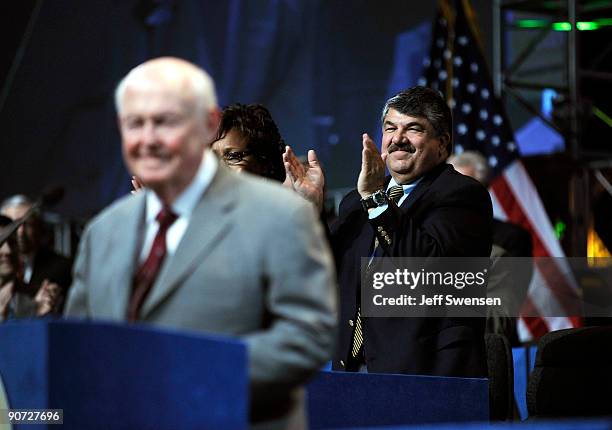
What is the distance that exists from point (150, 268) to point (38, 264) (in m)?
3.67

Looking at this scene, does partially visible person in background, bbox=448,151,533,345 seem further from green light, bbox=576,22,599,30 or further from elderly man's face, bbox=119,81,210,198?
elderly man's face, bbox=119,81,210,198

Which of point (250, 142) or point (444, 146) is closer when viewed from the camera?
point (250, 142)

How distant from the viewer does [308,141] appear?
8.29 metres

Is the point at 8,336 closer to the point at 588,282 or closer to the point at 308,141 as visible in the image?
the point at 588,282

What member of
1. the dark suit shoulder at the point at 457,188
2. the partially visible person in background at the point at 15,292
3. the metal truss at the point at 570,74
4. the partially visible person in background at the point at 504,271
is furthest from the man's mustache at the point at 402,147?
the metal truss at the point at 570,74

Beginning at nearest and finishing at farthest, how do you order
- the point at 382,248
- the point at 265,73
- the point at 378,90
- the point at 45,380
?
the point at 45,380 < the point at 382,248 < the point at 378,90 < the point at 265,73

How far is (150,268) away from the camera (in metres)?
2.02

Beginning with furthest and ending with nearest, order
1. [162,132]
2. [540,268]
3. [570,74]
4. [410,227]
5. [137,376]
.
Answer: [570,74], [540,268], [410,227], [162,132], [137,376]

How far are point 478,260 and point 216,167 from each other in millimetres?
1632

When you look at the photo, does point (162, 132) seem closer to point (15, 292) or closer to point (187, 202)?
point (187, 202)

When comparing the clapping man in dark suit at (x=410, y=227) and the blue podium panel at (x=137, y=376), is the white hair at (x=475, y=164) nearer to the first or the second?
the clapping man in dark suit at (x=410, y=227)

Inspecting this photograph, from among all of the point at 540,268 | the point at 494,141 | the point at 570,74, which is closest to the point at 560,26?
the point at 570,74

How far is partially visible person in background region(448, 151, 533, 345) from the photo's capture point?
15.5ft

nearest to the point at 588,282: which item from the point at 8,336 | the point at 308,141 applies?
the point at 308,141
